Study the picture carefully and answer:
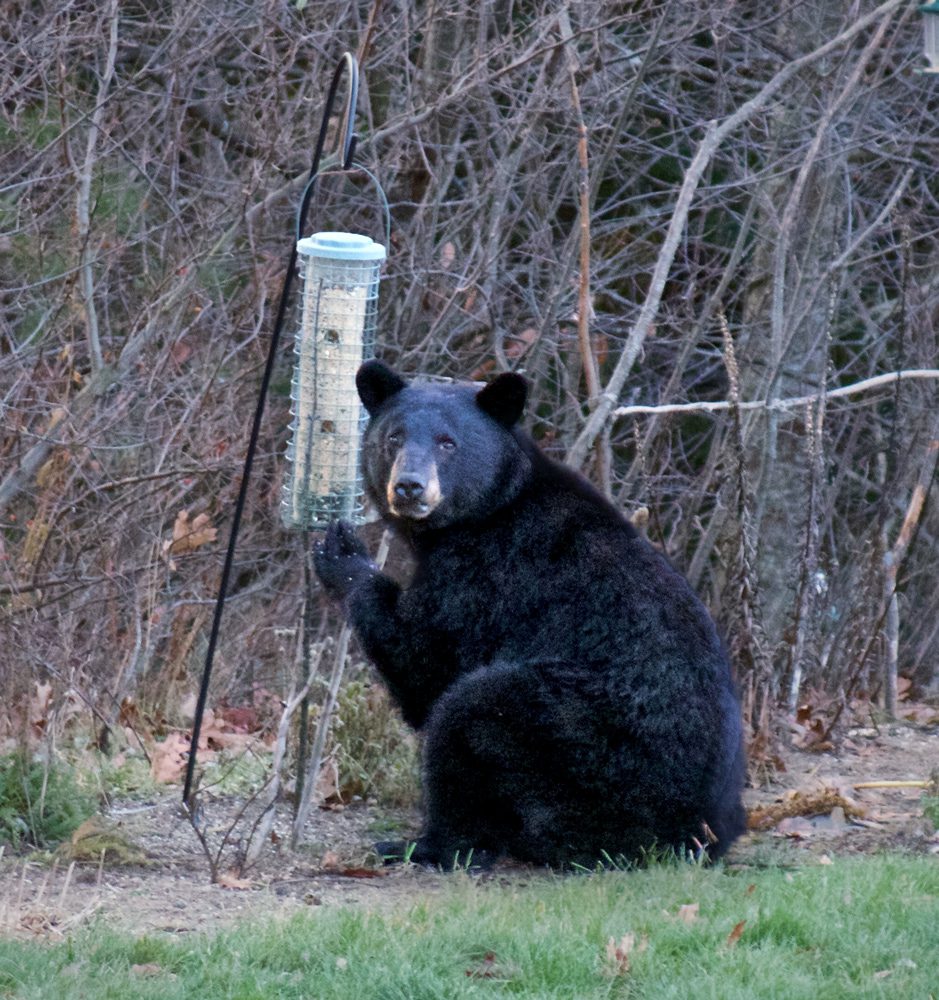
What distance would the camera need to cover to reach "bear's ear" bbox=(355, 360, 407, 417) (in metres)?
6.11

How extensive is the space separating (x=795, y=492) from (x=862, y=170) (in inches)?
96.8

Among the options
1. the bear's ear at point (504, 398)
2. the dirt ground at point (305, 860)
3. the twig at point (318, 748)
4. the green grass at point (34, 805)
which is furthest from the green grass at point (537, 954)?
the bear's ear at point (504, 398)

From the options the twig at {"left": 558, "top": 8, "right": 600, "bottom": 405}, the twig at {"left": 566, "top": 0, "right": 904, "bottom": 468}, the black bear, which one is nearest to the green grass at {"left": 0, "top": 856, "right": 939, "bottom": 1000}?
the black bear

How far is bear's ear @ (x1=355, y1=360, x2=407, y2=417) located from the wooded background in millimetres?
2137

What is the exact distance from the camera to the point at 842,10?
1046 cm

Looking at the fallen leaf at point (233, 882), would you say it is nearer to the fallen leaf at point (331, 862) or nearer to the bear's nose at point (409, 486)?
the fallen leaf at point (331, 862)

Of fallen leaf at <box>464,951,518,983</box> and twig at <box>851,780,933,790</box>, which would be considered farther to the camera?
twig at <box>851,780,933,790</box>

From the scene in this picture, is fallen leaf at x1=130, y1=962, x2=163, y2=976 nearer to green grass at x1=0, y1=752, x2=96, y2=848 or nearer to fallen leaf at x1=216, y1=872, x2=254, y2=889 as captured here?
fallen leaf at x1=216, y1=872, x2=254, y2=889

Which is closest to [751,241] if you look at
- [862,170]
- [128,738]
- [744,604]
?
[862,170]

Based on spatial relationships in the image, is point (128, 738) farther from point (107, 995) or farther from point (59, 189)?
point (107, 995)

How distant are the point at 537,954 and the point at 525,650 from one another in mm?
1889

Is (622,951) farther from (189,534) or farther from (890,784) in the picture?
(189,534)

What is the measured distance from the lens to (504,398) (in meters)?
6.28

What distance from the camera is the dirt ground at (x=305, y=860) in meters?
5.13
